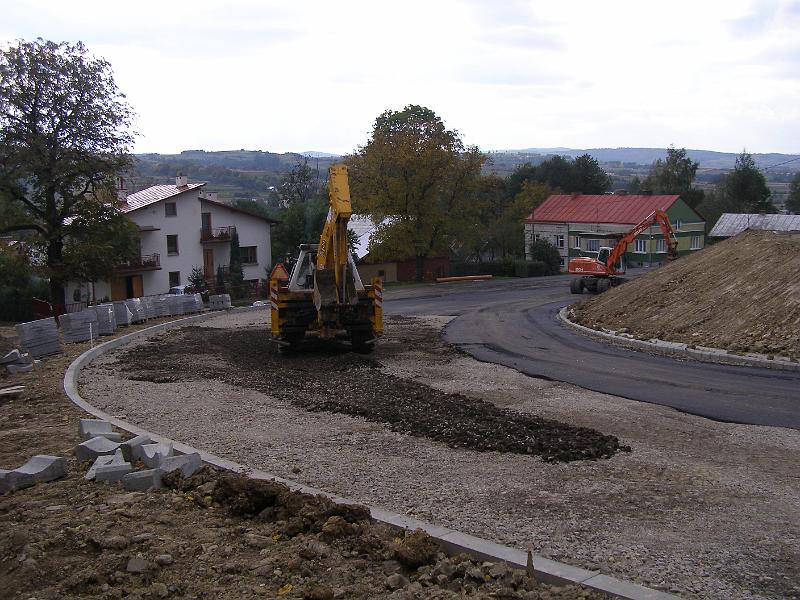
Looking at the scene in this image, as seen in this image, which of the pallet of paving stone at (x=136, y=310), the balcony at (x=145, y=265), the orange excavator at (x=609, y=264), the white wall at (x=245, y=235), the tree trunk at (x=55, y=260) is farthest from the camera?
the white wall at (x=245, y=235)

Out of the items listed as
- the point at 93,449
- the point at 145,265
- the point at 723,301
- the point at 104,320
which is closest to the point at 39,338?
the point at 104,320

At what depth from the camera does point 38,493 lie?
8445 millimetres

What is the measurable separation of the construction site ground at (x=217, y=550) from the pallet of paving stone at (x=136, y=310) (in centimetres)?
2052

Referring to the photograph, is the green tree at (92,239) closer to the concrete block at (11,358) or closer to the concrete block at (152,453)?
the concrete block at (11,358)

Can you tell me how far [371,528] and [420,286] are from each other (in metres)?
43.4

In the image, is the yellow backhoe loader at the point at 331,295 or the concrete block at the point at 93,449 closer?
the concrete block at the point at 93,449

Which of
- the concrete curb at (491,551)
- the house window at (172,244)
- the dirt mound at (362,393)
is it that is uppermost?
the house window at (172,244)

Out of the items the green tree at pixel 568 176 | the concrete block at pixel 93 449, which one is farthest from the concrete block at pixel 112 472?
the green tree at pixel 568 176

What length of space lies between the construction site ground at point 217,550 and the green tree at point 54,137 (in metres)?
23.2

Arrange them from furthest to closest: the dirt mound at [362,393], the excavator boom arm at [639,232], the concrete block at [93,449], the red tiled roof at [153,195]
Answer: the red tiled roof at [153,195] < the excavator boom arm at [639,232] < the dirt mound at [362,393] < the concrete block at [93,449]

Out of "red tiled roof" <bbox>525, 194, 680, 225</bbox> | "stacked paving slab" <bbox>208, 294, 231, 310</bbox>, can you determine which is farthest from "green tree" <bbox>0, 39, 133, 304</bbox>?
"red tiled roof" <bbox>525, 194, 680, 225</bbox>

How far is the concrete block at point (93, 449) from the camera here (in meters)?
9.34

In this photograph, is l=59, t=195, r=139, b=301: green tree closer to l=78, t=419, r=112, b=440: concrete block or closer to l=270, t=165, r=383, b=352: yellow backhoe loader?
l=270, t=165, r=383, b=352: yellow backhoe loader

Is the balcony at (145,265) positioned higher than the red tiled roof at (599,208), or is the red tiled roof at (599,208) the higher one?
the red tiled roof at (599,208)
